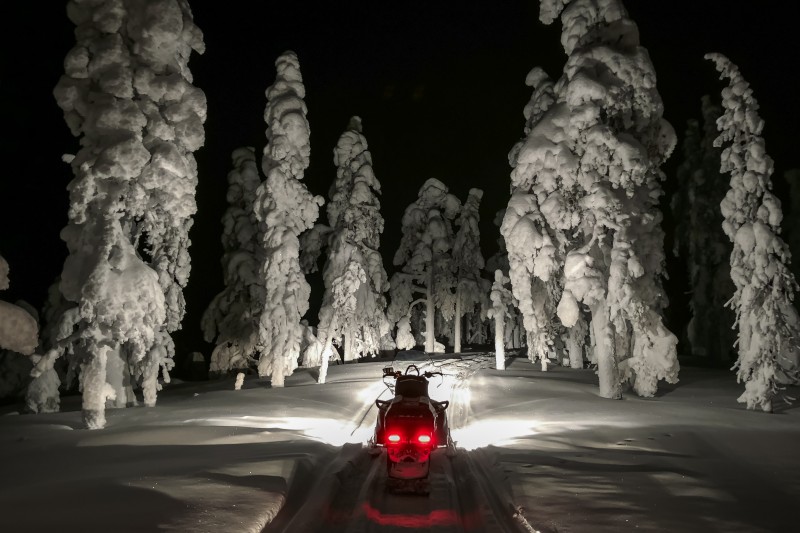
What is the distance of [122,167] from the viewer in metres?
17.7

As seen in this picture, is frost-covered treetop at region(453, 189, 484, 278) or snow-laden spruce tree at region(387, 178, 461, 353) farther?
frost-covered treetop at region(453, 189, 484, 278)

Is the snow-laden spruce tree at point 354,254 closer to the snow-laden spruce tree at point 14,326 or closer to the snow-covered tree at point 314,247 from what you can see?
the snow-covered tree at point 314,247

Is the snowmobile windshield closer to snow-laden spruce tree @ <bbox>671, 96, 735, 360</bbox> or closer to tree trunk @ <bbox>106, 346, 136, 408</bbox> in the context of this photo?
tree trunk @ <bbox>106, 346, 136, 408</bbox>

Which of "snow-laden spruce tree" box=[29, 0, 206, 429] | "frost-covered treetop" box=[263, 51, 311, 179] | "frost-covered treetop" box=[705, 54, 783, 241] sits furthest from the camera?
"frost-covered treetop" box=[263, 51, 311, 179]

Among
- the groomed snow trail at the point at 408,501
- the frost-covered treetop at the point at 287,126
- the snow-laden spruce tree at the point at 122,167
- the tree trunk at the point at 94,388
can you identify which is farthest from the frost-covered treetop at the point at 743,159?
the tree trunk at the point at 94,388

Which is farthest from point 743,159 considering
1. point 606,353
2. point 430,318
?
point 430,318

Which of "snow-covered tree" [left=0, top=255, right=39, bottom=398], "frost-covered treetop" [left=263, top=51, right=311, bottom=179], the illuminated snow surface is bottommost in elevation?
the illuminated snow surface

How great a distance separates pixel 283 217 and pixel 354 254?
11.4 metres

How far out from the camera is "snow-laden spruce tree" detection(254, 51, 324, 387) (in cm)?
2717

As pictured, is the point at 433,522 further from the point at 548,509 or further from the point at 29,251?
the point at 29,251

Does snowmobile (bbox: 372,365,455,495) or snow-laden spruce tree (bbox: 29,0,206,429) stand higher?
snow-laden spruce tree (bbox: 29,0,206,429)

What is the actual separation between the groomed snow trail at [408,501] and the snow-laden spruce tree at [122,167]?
872cm

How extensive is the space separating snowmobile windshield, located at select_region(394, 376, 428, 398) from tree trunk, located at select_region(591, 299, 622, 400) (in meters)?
11.8

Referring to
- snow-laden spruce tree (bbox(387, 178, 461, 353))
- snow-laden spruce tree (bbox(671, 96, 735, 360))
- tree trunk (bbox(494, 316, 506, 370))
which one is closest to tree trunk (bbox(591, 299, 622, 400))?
tree trunk (bbox(494, 316, 506, 370))
